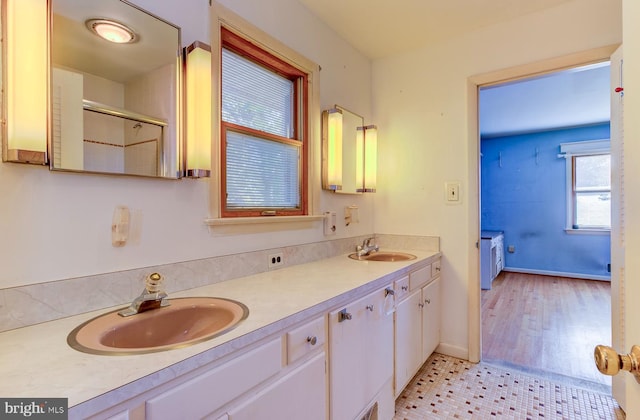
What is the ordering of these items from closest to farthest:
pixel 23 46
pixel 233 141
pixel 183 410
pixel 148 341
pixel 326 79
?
pixel 183 410
pixel 23 46
pixel 148 341
pixel 233 141
pixel 326 79

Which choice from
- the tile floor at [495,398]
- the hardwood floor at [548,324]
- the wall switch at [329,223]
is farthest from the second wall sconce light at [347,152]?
the hardwood floor at [548,324]

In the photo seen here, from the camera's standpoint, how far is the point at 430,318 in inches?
90.9

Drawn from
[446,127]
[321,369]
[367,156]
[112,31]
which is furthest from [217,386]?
[446,127]

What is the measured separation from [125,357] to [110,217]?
23.3 inches

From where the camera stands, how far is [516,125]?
4871mm

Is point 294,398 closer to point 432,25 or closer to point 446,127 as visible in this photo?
point 446,127

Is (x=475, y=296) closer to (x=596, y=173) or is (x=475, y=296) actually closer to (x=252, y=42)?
(x=252, y=42)

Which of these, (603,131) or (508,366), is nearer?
(508,366)

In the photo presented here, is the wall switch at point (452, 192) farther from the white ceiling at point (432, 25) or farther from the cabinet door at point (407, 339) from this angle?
the white ceiling at point (432, 25)

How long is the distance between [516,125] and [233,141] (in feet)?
16.0

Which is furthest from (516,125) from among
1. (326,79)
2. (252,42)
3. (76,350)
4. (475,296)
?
(76,350)

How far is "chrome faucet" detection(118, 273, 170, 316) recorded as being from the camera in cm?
107

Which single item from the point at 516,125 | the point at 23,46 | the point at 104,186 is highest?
the point at 516,125

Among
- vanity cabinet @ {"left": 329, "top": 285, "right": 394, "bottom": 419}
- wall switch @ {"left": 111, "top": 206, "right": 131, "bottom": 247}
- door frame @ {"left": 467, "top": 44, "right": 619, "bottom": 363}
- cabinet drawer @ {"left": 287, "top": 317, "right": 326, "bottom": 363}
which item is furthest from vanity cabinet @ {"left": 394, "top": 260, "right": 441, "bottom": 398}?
wall switch @ {"left": 111, "top": 206, "right": 131, "bottom": 247}
